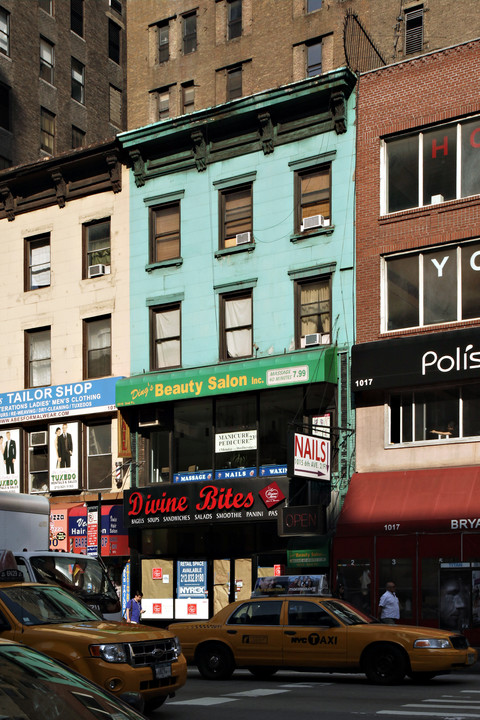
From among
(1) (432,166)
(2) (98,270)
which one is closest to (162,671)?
(1) (432,166)

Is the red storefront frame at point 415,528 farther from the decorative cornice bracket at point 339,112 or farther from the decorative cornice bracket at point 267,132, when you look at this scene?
the decorative cornice bracket at point 267,132

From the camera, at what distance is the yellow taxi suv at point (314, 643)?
16.3 meters

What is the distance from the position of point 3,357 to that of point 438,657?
22797mm

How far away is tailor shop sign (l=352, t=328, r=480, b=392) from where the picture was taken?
84.1ft

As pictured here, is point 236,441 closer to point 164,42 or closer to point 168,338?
point 168,338

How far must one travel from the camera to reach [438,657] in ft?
53.0

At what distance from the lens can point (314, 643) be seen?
17094mm

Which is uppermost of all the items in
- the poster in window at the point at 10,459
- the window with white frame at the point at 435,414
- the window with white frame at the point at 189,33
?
the window with white frame at the point at 189,33

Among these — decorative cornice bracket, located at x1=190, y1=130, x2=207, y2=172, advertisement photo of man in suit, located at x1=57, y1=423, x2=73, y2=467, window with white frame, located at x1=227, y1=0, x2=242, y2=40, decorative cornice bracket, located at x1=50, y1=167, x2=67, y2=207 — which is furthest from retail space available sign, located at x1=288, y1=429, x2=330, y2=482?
window with white frame, located at x1=227, y1=0, x2=242, y2=40

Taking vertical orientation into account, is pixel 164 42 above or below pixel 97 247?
above

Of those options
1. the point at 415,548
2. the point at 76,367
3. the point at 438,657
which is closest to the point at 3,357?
the point at 76,367

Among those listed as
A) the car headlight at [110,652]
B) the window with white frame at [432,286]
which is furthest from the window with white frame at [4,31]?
the car headlight at [110,652]

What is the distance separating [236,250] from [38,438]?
31.7 ft

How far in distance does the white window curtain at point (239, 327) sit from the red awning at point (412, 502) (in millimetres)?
5502
